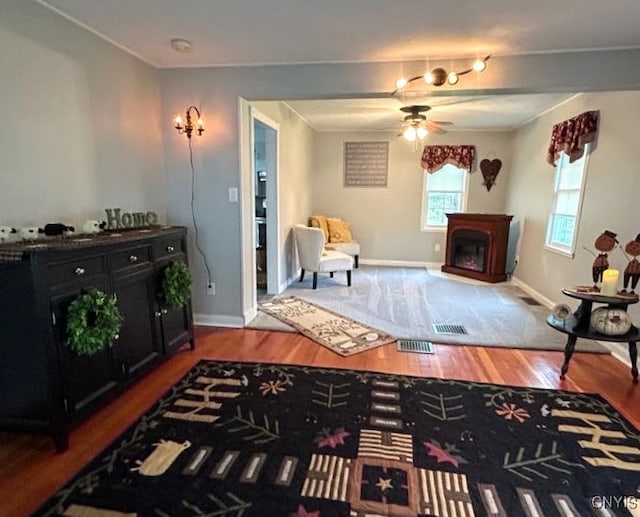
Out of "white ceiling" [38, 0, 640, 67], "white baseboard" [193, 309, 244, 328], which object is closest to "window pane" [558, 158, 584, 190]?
"white ceiling" [38, 0, 640, 67]

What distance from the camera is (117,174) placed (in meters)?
2.81

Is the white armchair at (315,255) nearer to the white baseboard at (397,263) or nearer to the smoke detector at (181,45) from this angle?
the white baseboard at (397,263)

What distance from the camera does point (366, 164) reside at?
660 centimetres

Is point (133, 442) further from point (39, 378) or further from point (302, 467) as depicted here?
point (302, 467)

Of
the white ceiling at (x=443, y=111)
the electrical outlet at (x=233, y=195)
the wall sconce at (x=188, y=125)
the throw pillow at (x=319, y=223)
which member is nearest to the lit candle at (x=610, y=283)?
the white ceiling at (x=443, y=111)

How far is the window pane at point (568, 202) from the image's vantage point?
13.1 ft

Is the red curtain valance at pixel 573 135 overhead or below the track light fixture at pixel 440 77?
below

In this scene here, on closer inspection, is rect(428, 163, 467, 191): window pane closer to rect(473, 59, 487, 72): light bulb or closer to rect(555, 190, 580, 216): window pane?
rect(555, 190, 580, 216): window pane

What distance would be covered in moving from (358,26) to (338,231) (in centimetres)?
406

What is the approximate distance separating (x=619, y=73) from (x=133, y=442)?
3.87 m

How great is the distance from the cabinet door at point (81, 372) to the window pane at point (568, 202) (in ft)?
14.6

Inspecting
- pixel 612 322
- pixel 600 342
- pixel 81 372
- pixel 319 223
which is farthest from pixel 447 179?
pixel 81 372

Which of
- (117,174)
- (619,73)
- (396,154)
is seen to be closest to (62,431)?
(117,174)

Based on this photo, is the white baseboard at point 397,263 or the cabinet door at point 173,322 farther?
Result: the white baseboard at point 397,263
